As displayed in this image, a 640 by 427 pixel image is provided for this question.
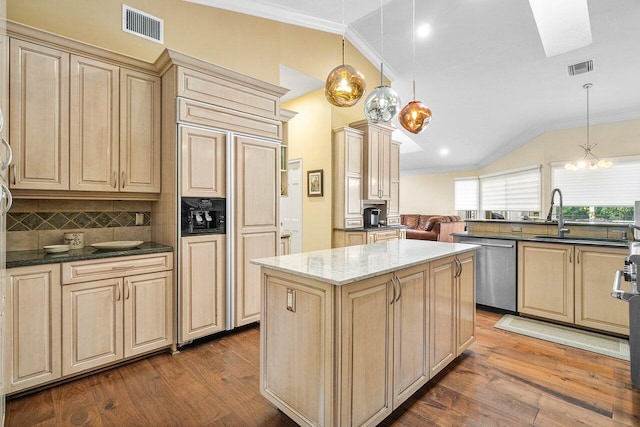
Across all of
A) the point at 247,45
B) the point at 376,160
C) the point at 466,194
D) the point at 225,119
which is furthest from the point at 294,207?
the point at 466,194

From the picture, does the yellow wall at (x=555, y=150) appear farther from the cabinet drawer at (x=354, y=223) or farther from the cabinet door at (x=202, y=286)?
the cabinet door at (x=202, y=286)

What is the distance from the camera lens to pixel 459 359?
8.44 feet

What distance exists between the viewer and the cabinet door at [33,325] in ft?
6.47

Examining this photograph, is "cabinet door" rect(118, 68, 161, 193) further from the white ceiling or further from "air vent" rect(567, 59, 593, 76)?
"air vent" rect(567, 59, 593, 76)

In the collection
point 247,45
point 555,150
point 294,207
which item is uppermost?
point 247,45

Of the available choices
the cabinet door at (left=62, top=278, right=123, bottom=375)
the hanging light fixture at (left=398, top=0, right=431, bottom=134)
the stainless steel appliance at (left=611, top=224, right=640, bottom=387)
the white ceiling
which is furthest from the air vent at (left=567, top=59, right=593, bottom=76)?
the cabinet door at (left=62, top=278, right=123, bottom=375)

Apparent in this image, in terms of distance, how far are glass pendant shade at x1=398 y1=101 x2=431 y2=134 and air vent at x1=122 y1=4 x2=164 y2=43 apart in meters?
2.47

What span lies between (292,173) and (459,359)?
391cm

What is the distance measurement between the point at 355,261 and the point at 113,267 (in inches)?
71.5

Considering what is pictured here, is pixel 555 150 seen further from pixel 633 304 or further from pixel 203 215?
pixel 203 215

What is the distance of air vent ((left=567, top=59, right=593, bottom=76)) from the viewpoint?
4567 millimetres

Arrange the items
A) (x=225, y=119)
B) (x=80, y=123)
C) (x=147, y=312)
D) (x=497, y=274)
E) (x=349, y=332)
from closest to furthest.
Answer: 1. (x=349, y=332)
2. (x=80, y=123)
3. (x=147, y=312)
4. (x=225, y=119)
5. (x=497, y=274)

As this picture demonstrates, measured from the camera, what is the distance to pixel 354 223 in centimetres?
499

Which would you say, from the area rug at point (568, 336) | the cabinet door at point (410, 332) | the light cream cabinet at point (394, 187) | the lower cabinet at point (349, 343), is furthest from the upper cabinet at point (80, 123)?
the light cream cabinet at point (394, 187)
